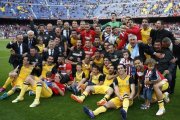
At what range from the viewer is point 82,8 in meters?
61.4

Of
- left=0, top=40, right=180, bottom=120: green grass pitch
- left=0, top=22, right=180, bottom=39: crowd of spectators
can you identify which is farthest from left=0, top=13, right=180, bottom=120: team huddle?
left=0, top=22, right=180, bottom=39: crowd of spectators

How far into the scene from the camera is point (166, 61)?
29.6 ft

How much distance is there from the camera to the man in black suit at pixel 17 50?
11086 mm

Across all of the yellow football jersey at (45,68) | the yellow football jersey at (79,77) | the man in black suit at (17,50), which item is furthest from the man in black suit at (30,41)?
the yellow football jersey at (79,77)

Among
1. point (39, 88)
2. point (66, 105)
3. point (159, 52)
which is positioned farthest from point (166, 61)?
point (39, 88)

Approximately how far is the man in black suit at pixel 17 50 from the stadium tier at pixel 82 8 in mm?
41990

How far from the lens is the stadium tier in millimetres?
53644

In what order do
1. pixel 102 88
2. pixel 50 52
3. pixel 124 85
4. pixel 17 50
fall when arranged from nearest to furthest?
pixel 124 85, pixel 102 88, pixel 50 52, pixel 17 50

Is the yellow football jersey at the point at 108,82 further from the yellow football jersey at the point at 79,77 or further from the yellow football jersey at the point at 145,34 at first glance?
the yellow football jersey at the point at 145,34

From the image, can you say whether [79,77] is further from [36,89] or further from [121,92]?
[121,92]

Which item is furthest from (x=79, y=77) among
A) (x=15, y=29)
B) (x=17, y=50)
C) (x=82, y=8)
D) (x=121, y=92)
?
(x=82, y=8)

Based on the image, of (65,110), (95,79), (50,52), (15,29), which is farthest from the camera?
(15,29)

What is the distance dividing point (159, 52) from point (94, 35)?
311cm

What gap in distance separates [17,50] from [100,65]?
317 cm
